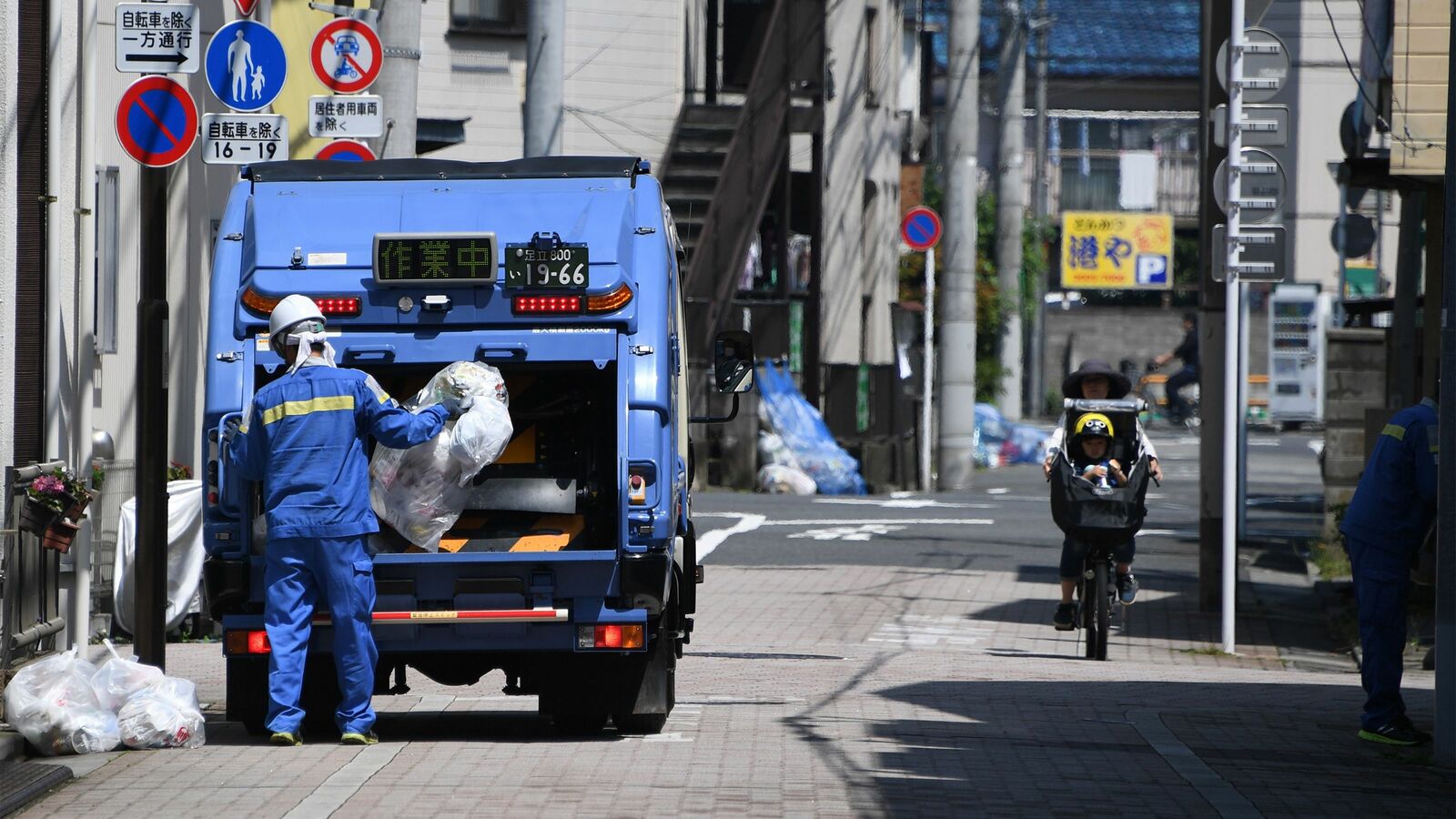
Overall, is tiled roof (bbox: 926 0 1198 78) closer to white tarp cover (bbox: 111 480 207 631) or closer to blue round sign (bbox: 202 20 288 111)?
white tarp cover (bbox: 111 480 207 631)

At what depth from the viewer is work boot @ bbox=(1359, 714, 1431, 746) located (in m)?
8.98

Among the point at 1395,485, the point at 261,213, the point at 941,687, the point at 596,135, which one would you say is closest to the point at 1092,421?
the point at 941,687

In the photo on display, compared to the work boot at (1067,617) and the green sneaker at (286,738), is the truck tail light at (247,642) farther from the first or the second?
the work boot at (1067,617)

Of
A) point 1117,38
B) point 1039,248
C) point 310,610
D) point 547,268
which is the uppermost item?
point 1117,38

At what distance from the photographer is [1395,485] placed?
905 centimetres

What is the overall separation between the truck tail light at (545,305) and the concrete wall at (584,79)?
18991 millimetres

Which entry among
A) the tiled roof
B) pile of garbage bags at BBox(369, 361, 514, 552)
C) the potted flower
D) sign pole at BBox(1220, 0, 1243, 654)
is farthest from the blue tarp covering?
the tiled roof

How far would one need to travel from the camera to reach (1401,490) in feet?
29.7

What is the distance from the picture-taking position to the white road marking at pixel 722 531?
61.2 ft

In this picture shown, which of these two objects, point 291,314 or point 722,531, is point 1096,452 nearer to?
point 291,314

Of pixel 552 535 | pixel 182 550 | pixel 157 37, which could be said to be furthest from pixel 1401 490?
pixel 182 550

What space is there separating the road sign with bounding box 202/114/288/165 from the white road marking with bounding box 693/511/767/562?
775 cm

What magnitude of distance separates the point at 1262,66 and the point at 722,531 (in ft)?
26.5

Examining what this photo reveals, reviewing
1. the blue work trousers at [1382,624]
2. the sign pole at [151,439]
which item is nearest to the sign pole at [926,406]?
the blue work trousers at [1382,624]
